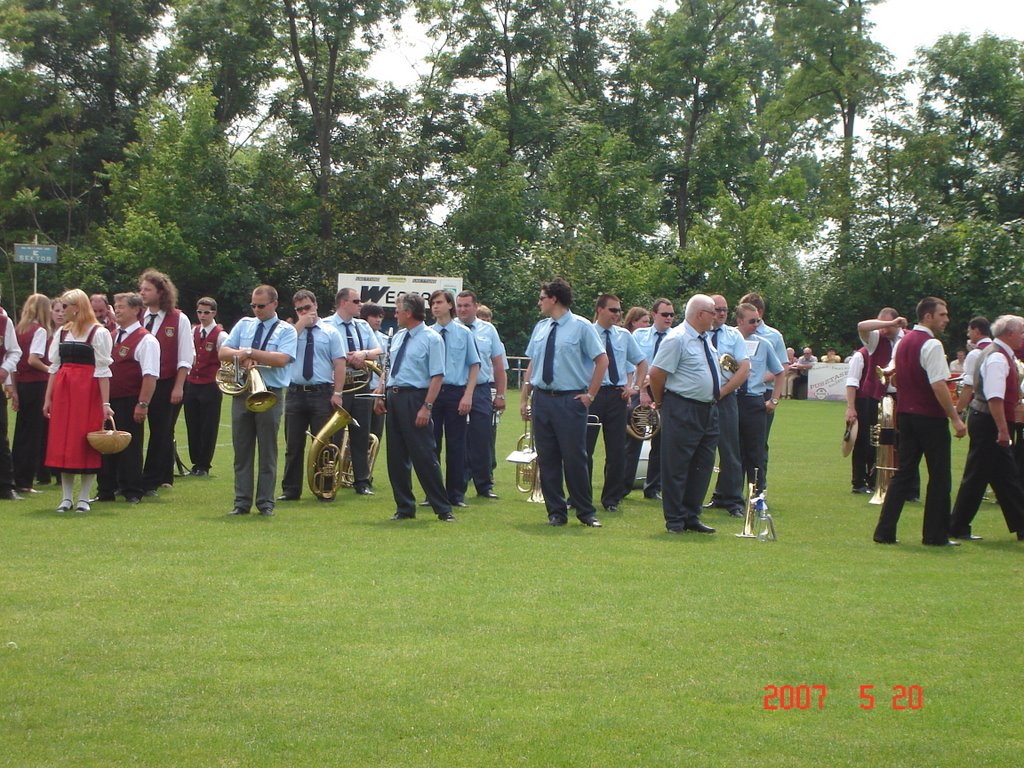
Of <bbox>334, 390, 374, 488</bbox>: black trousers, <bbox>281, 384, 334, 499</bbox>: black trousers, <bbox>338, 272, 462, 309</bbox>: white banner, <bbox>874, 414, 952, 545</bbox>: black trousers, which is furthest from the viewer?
<bbox>338, 272, 462, 309</bbox>: white banner

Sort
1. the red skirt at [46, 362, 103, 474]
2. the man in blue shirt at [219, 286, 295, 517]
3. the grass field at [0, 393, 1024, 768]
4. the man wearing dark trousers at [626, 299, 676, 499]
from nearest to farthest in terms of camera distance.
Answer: the grass field at [0, 393, 1024, 768], the red skirt at [46, 362, 103, 474], the man in blue shirt at [219, 286, 295, 517], the man wearing dark trousers at [626, 299, 676, 499]

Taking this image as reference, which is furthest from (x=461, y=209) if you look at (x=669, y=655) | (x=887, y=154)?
(x=669, y=655)

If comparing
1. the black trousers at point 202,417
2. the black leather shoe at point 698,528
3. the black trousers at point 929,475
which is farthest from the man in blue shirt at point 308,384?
the black trousers at point 929,475

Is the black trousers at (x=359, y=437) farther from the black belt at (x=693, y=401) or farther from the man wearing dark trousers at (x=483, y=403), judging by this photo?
the black belt at (x=693, y=401)

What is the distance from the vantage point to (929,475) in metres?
10.9

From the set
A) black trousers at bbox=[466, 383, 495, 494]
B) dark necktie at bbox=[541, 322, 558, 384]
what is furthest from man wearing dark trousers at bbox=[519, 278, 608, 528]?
black trousers at bbox=[466, 383, 495, 494]

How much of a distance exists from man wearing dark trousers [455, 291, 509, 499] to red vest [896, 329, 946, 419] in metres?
4.59

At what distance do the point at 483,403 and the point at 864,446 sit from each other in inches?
194

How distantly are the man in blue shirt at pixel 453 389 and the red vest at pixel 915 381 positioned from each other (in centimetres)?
423

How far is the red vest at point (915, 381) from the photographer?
10680 millimetres

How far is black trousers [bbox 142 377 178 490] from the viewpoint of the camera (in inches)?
538

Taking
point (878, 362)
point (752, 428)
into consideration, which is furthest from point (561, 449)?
point (878, 362)

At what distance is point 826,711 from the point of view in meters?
5.82

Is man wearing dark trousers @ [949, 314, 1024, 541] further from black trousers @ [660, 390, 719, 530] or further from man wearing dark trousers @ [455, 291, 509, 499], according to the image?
man wearing dark trousers @ [455, 291, 509, 499]
